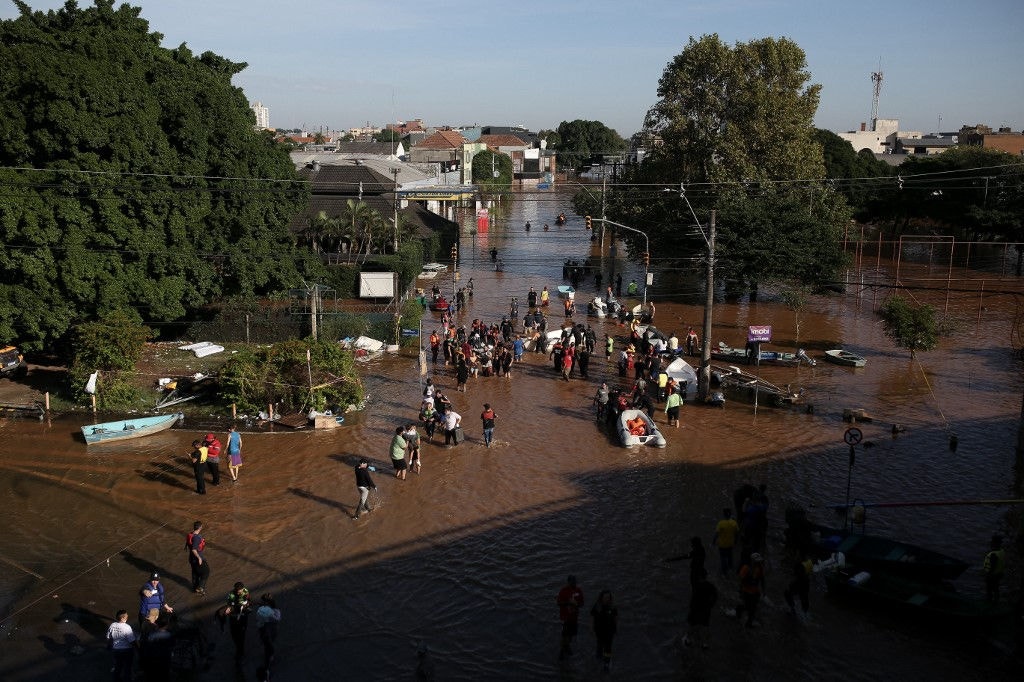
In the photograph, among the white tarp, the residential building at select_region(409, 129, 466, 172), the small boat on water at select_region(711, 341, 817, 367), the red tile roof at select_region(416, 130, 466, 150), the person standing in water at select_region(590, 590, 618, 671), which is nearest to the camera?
the person standing in water at select_region(590, 590, 618, 671)

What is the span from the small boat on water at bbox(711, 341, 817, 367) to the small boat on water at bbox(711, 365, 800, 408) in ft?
10.4

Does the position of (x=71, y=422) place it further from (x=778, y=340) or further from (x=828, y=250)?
(x=828, y=250)

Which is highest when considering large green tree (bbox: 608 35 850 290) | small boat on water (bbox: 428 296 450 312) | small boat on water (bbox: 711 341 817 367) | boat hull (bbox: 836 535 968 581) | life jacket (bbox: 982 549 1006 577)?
large green tree (bbox: 608 35 850 290)

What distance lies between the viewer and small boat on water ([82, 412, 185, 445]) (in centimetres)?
2192

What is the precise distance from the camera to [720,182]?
144ft

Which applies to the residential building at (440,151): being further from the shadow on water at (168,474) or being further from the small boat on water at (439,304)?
the shadow on water at (168,474)

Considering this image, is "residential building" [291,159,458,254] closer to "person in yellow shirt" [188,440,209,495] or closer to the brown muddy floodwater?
the brown muddy floodwater

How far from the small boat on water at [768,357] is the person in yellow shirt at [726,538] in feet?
55.7

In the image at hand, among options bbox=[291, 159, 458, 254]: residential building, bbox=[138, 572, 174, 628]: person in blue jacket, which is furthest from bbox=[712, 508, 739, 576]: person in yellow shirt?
bbox=[291, 159, 458, 254]: residential building

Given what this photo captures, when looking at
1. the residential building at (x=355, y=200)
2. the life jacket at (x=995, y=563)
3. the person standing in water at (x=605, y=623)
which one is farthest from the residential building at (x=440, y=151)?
the person standing in water at (x=605, y=623)

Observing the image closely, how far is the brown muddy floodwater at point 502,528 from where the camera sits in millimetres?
12398

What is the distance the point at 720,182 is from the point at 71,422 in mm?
32869

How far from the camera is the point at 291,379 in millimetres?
23875

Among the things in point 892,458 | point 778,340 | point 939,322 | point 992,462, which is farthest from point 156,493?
point 939,322
